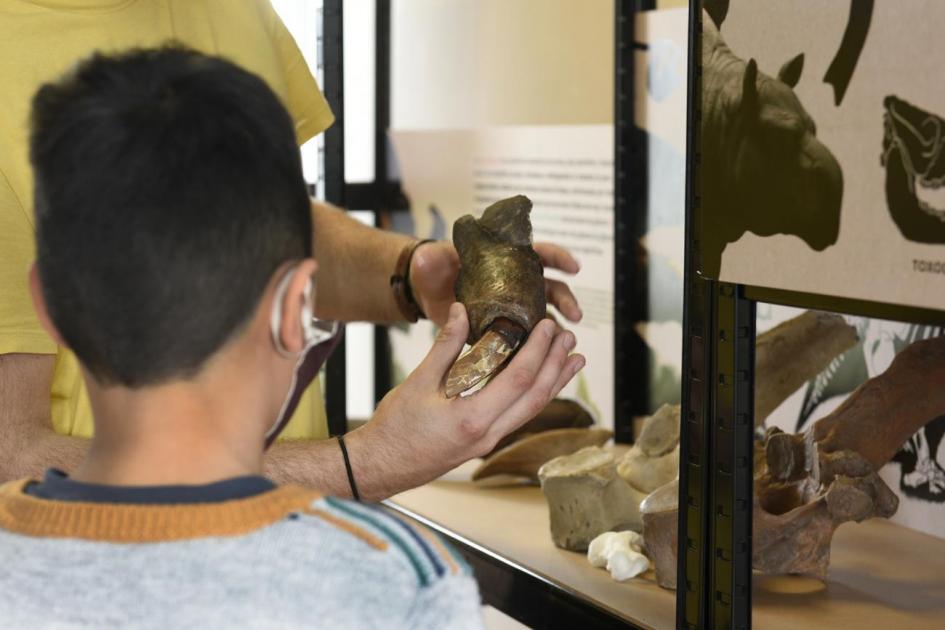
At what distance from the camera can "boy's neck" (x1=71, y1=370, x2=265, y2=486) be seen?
78 cm

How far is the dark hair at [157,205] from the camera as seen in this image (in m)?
0.75

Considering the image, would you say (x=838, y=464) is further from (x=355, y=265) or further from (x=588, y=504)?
(x=355, y=265)

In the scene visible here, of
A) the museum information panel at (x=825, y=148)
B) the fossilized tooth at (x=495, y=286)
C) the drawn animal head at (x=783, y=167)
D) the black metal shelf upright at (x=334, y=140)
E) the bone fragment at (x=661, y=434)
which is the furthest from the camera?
the black metal shelf upright at (x=334, y=140)

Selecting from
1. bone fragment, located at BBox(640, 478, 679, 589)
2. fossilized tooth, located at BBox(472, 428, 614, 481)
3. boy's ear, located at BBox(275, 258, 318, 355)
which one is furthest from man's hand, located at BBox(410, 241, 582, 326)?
boy's ear, located at BBox(275, 258, 318, 355)

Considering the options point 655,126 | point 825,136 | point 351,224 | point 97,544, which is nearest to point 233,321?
point 97,544

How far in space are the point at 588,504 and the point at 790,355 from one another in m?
0.38

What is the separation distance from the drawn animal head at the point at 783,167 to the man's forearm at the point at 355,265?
0.63 meters

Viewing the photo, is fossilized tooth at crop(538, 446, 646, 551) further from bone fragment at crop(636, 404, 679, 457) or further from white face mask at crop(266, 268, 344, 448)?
white face mask at crop(266, 268, 344, 448)

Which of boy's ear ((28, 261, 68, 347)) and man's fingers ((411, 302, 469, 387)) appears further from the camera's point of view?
man's fingers ((411, 302, 469, 387))

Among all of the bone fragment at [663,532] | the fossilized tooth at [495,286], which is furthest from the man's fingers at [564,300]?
the bone fragment at [663,532]

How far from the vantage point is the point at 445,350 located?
130 cm

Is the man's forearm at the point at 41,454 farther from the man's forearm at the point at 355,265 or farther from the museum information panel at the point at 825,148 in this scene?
the museum information panel at the point at 825,148

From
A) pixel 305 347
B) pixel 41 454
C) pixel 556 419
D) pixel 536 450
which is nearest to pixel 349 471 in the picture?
pixel 41 454

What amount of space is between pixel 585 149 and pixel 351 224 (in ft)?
2.92
